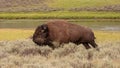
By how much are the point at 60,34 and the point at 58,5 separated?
4838 centimetres

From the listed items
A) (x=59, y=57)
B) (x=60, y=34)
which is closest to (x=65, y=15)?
(x=60, y=34)

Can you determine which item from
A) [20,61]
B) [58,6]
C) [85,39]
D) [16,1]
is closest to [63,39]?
[85,39]

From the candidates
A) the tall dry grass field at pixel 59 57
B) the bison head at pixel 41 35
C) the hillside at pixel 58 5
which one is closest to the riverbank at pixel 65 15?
the hillside at pixel 58 5

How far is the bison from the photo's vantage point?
13178 millimetres

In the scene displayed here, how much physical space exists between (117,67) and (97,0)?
53529 mm

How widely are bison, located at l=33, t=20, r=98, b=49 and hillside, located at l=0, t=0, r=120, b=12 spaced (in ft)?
136

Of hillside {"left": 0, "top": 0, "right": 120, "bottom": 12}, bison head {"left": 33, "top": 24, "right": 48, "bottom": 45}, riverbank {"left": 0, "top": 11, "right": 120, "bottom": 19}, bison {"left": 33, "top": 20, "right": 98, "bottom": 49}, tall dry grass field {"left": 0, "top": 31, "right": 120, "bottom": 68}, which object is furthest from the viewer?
hillside {"left": 0, "top": 0, "right": 120, "bottom": 12}

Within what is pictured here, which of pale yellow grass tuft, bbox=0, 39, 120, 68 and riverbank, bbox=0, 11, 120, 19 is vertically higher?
pale yellow grass tuft, bbox=0, 39, 120, 68

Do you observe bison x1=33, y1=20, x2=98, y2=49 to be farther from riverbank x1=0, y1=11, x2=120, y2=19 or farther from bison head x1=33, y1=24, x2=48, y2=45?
riverbank x1=0, y1=11, x2=120, y2=19

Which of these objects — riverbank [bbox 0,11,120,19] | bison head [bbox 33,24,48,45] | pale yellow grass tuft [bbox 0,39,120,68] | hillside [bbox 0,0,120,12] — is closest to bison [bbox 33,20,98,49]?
bison head [bbox 33,24,48,45]

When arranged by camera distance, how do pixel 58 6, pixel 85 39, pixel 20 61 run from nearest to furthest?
pixel 20 61 → pixel 85 39 → pixel 58 6

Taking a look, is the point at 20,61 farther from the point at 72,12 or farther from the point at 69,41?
the point at 72,12

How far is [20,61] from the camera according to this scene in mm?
10961

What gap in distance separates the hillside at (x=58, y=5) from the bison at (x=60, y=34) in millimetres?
41467
